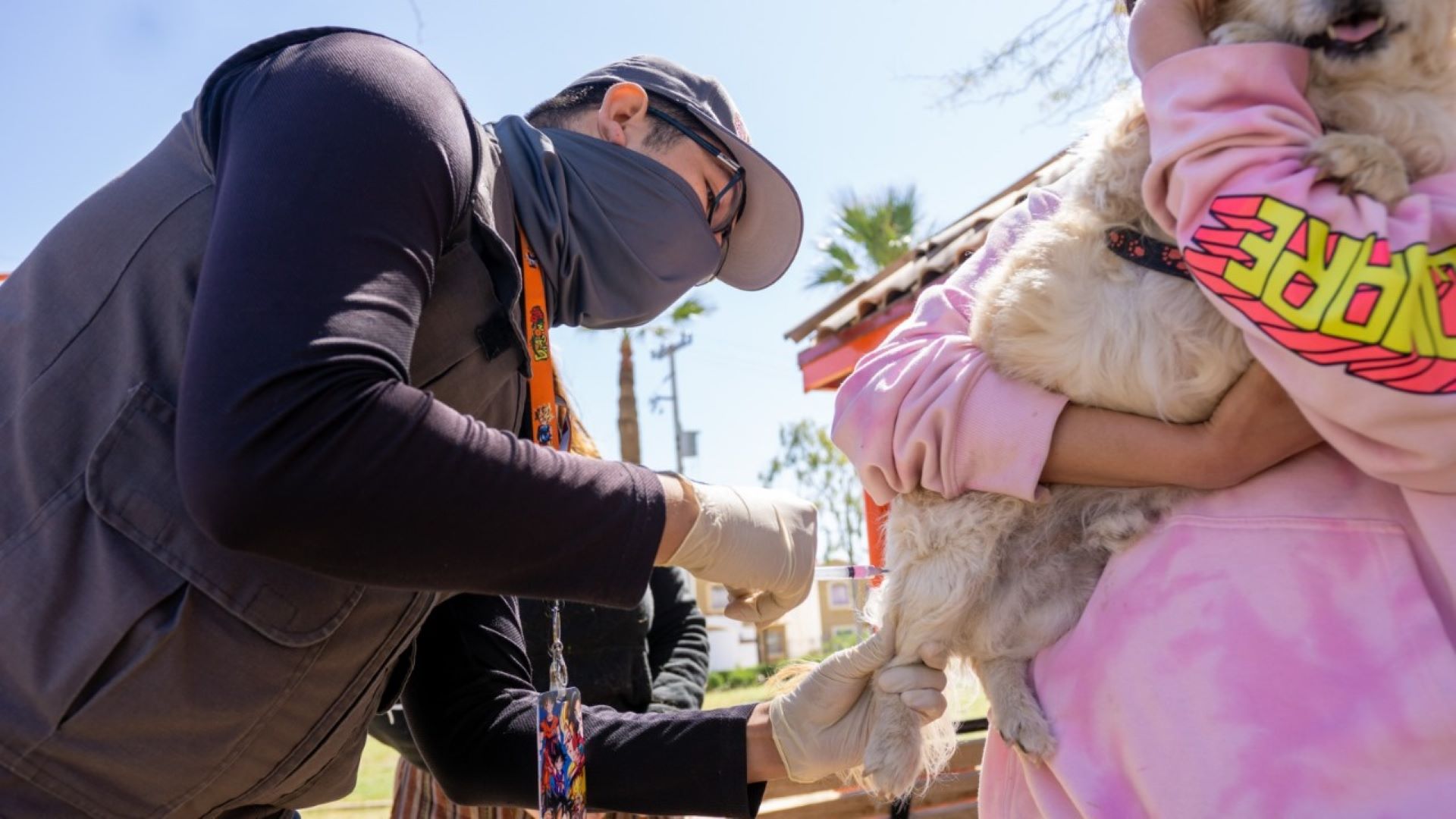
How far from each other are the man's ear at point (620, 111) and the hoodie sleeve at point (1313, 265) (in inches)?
41.6

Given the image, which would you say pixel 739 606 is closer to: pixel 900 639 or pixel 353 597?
pixel 900 639

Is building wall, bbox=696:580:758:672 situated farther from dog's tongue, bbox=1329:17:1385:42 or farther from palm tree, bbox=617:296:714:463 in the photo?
dog's tongue, bbox=1329:17:1385:42

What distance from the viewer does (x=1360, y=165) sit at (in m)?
1.44

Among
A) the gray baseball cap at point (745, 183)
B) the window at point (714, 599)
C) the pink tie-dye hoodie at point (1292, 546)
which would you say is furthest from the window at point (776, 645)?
the pink tie-dye hoodie at point (1292, 546)

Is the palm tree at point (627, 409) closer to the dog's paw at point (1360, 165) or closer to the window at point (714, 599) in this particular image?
the window at point (714, 599)

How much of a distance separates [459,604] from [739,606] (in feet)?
2.38

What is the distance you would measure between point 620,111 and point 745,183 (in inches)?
14.9

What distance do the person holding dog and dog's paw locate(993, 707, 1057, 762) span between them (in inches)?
18.1

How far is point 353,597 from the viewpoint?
1.58 m

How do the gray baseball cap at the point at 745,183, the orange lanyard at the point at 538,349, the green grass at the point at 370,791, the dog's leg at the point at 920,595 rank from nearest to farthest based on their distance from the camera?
the orange lanyard at the point at 538,349
the dog's leg at the point at 920,595
the gray baseball cap at the point at 745,183
the green grass at the point at 370,791

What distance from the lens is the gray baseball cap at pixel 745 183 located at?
88.9 inches

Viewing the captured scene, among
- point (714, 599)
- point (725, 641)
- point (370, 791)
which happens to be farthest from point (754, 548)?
point (714, 599)

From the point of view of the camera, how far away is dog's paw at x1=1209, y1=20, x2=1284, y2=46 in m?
1.60

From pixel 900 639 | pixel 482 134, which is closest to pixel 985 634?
pixel 900 639
